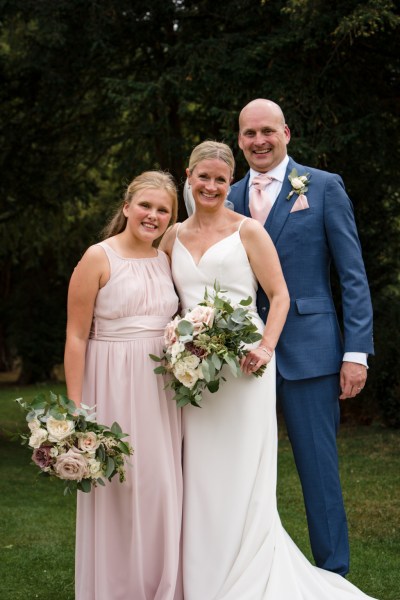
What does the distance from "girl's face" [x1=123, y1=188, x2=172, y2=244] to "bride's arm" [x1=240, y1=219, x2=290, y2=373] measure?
1.44 ft

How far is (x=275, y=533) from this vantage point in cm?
463

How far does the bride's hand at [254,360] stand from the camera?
14.3 feet

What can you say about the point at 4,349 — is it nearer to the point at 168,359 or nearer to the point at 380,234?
the point at 380,234

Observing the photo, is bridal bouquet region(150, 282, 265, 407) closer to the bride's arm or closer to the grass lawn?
the bride's arm

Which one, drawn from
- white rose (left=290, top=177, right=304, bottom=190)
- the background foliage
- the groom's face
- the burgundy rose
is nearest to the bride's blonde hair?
the groom's face

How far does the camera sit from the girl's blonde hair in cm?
470

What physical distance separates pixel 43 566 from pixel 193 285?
9.96 feet

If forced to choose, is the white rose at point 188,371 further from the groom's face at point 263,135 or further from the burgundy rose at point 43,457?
the groom's face at point 263,135

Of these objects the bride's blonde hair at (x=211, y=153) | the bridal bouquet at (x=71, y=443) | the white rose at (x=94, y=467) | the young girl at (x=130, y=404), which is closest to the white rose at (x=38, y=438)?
the bridal bouquet at (x=71, y=443)

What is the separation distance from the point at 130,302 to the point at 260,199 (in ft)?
3.20

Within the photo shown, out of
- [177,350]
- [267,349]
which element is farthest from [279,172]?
[177,350]

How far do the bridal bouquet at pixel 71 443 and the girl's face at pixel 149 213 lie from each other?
3.27 feet

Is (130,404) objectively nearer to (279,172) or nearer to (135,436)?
(135,436)

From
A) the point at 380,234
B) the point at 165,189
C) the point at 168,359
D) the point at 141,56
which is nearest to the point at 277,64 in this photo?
the point at 141,56
